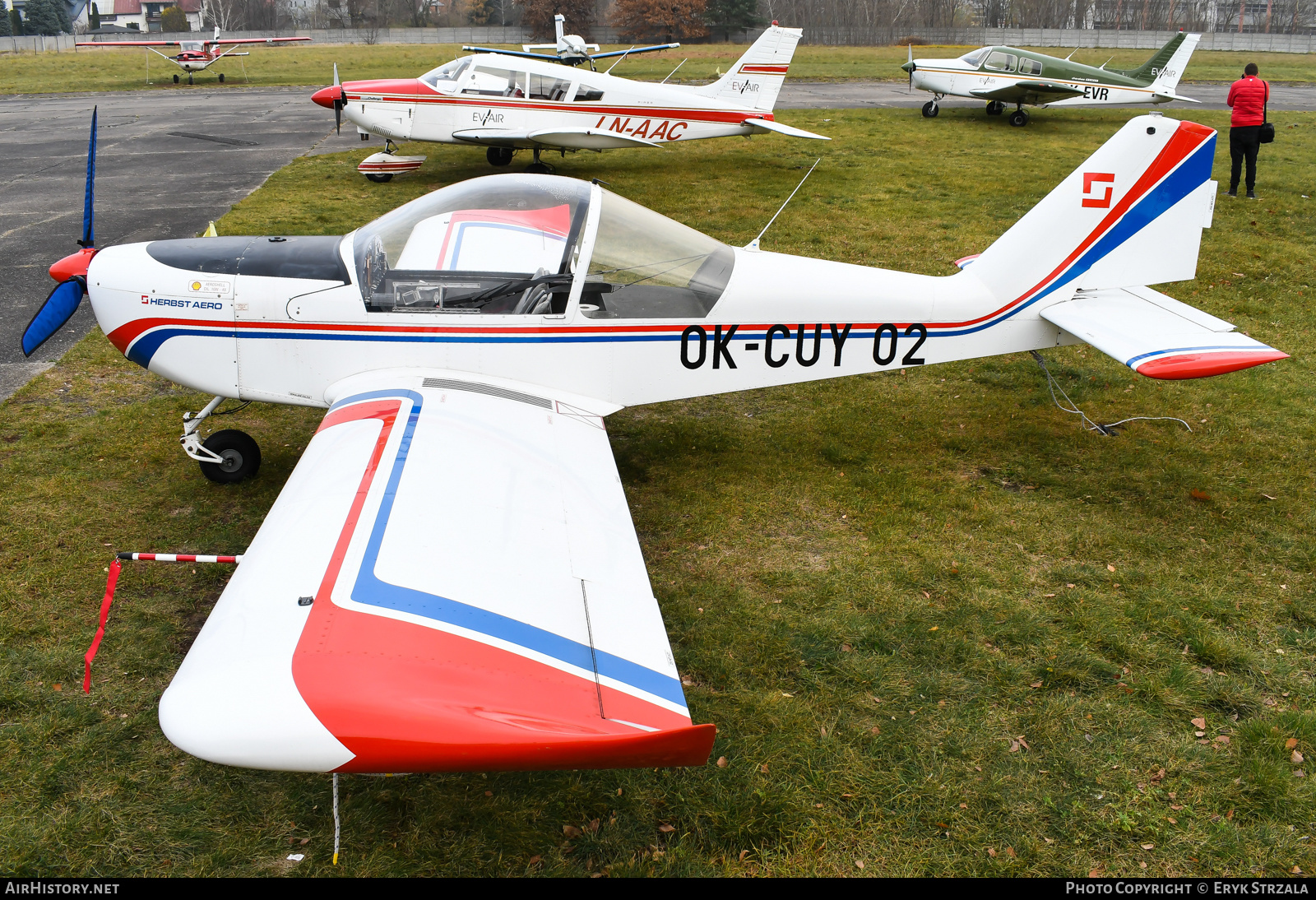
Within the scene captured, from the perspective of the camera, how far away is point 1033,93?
2111 centimetres

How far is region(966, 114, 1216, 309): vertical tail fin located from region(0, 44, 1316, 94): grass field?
26.4 m

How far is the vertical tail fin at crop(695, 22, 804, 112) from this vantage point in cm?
1636

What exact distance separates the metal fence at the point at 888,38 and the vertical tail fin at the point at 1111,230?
2084 inches

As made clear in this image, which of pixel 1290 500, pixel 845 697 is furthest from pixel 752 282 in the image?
pixel 1290 500

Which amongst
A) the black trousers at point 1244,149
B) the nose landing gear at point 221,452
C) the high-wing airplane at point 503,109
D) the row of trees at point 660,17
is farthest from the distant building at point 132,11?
the nose landing gear at point 221,452

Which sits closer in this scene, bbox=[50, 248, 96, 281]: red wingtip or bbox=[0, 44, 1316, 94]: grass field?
bbox=[50, 248, 96, 281]: red wingtip

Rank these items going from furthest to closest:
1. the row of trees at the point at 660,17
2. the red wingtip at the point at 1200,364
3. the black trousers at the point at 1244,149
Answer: the row of trees at the point at 660,17 → the black trousers at the point at 1244,149 → the red wingtip at the point at 1200,364

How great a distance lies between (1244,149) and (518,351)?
13.1 metres

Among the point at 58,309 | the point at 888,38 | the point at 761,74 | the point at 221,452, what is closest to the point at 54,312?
the point at 58,309

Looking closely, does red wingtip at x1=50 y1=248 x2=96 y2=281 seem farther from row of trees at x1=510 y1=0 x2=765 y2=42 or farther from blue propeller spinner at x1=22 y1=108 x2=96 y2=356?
row of trees at x1=510 y1=0 x2=765 y2=42

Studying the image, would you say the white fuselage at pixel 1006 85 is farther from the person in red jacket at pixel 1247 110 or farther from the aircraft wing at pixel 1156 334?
the aircraft wing at pixel 1156 334

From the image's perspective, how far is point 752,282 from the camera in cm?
550

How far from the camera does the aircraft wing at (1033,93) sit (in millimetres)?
20938

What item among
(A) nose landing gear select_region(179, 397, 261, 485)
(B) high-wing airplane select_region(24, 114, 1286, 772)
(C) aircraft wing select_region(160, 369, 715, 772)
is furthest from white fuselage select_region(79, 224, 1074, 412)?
(C) aircraft wing select_region(160, 369, 715, 772)
